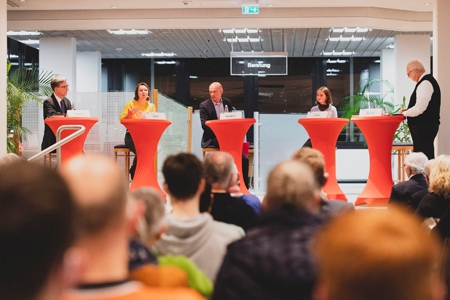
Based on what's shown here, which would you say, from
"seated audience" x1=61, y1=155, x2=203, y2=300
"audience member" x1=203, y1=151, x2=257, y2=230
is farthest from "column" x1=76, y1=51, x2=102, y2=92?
"seated audience" x1=61, y1=155, x2=203, y2=300

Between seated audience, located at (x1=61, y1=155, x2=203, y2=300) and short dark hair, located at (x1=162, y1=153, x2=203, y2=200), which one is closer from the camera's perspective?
seated audience, located at (x1=61, y1=155, x2=203, y2=300)

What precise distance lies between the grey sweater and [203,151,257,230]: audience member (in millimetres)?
725

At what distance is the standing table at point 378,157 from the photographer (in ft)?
21.1

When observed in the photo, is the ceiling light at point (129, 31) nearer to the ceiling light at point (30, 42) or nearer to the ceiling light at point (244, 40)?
the ceiling light at point (244, 40)

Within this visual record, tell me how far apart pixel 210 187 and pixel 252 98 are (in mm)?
13068

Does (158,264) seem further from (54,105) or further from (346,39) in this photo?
(346,39)

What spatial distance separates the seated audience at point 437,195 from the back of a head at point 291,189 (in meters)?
1.95

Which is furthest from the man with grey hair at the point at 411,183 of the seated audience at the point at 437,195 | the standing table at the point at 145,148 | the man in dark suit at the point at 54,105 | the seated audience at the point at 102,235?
the man in dark suit at the point at 54,105

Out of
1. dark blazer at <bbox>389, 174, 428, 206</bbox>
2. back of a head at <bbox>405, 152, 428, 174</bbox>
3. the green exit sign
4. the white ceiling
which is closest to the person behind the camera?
dark blazer at <bbox>389, 174, 428, 206</bbox>

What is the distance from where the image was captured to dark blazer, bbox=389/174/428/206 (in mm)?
4547

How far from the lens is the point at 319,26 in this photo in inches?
435

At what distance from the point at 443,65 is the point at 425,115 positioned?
141 cm

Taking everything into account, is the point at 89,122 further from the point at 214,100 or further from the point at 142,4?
the point at 142,4

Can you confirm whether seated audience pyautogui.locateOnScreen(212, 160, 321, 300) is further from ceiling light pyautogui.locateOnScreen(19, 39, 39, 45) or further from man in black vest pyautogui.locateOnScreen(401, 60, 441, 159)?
ceiling light pyautogui.locateOnScreen(19, 39, 39, 45)
